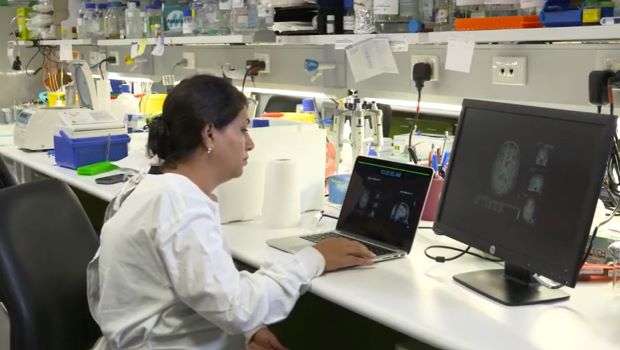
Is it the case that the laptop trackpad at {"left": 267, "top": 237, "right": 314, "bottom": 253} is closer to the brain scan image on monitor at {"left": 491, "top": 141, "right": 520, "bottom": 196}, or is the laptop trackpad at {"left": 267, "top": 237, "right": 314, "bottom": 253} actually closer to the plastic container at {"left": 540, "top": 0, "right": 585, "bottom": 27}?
the brain scan image on monitor at {"left": 491, "top": 141, "right": 520, "bottom": 196}

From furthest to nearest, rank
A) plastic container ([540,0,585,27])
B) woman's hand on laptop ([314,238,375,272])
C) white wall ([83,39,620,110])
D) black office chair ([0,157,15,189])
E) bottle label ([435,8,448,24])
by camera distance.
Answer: black office chair ([0,157,15,189]), bottle label ([435,8,448,24]), white wall ([83,39,620,110]), plastic container ([540,0,585,27]), woman's hand on laptop ([314,238,375,272])

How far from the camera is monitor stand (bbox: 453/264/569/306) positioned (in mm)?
1465

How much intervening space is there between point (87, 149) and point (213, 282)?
6.22ft

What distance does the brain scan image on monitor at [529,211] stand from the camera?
1.44 metres

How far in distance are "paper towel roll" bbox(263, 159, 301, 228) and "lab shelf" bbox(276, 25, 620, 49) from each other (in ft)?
1.79

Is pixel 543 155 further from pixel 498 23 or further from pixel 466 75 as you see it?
pixel 466 75

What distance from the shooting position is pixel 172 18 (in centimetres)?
338

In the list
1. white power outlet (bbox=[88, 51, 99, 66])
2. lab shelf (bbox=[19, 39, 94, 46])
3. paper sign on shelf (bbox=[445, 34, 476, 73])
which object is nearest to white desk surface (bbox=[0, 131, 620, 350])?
paper sign on shelf (bbox=[445, 34, 476, 73])

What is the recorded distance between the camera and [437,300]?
1.48m

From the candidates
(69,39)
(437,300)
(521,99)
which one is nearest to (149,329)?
(437,300)

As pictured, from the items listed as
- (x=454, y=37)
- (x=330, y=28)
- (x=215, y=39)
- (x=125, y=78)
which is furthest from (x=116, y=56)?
(x=454, y=37)

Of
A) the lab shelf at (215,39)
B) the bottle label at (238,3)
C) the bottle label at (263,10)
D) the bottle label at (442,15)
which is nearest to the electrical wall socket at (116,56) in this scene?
the lab shelf at (215,39)

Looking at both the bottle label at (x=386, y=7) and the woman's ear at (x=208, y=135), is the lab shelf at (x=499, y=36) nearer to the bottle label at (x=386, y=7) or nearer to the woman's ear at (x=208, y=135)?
the bottle label at (x=386, y=7)

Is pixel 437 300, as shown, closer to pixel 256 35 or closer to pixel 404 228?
pixel 404 228
